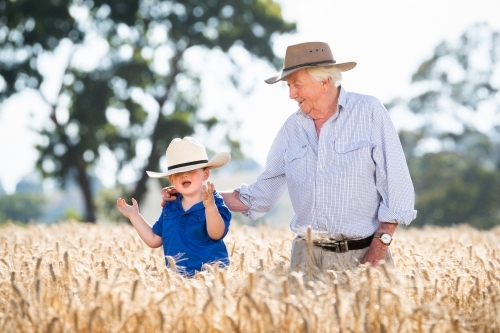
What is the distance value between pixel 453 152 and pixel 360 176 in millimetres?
36360

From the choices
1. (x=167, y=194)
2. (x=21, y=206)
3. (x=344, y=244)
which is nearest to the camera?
(x=344, y=244)

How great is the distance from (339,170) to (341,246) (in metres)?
0.56

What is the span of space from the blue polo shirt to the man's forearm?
399 mm

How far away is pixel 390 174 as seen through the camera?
5.58 metres

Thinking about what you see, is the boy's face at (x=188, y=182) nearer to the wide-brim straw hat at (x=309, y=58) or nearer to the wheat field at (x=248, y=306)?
the wide-brim straw hat at (x=309, y=58)

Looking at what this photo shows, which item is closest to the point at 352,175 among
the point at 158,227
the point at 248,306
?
the point at 158,227

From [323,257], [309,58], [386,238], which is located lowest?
[323,257]

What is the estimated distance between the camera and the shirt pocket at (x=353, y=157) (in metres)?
5.70

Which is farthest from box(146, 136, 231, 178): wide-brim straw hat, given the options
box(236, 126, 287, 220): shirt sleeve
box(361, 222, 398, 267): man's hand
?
box(361, 222, 398, 267): man's hand

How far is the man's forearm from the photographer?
6176 mm

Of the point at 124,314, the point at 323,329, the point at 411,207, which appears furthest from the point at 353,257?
the point at 124,314

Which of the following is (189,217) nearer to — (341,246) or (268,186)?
(268,186)

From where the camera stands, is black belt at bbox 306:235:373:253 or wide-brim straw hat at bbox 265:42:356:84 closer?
black belt at bbox 306:235:373:253

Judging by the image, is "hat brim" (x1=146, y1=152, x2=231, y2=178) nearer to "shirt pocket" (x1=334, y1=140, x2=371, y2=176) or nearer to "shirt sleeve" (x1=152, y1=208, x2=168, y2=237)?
"shirt sleeve" (x1=152, y1=208, x2=168, y2=237)
